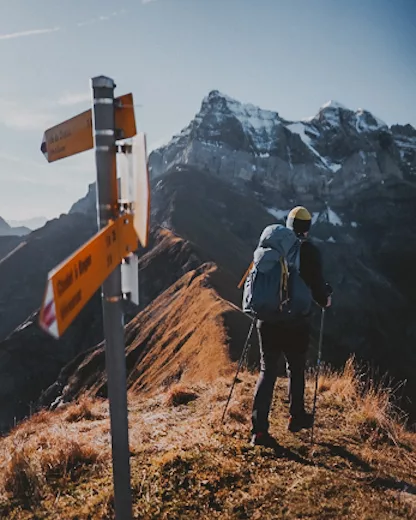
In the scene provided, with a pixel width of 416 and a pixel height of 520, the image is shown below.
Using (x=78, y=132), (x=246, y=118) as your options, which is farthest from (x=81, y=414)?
(x=246, y=118)

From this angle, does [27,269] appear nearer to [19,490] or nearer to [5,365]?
[5,365]

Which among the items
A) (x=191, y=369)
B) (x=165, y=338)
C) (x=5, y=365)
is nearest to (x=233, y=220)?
(x=5, y=365)

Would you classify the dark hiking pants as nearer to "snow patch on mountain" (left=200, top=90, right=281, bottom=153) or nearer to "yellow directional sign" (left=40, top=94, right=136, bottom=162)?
"yellow directional sign" (left=40, top=94, right=136, bottom=162)

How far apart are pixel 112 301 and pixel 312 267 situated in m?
2.90

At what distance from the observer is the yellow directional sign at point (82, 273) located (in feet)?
5.16

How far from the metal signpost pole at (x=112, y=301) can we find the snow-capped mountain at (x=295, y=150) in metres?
148

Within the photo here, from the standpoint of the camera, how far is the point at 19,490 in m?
3.92

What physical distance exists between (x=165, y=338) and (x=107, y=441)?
99.8 feet

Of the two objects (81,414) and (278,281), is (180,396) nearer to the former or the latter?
(81,414)

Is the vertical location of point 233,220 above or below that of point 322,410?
above

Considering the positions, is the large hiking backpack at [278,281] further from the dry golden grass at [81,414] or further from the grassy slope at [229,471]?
the dry golden grass at [81,414]

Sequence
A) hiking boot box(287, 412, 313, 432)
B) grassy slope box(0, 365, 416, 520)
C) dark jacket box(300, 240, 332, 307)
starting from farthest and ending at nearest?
hiking boot box(287, 412, 313, 432) < dark jacket box(300, 240, 332, 307) < grassy slope box(0, 365, 416, 520)

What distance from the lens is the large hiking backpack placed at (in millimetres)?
4418

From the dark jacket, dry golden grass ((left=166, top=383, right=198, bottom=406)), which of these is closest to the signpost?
the dark jacket
